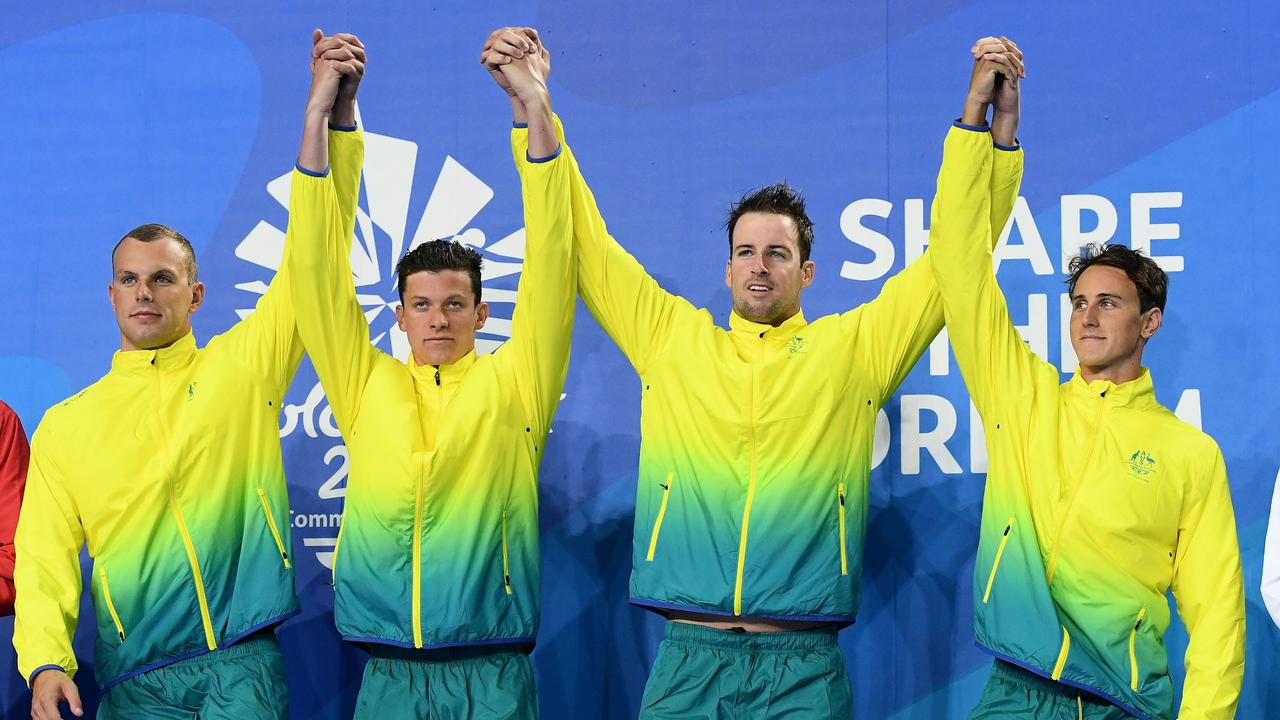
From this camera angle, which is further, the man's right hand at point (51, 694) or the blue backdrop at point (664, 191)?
the blue backdrop at point (664, 191)

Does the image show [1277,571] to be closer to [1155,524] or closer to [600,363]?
[1155,524]

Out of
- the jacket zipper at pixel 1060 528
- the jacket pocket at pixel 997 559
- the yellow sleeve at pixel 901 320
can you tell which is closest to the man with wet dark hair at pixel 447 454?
the yellow sleeve at pixel 901 320

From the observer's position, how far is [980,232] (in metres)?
2.93

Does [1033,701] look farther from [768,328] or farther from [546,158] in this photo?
[546,158]

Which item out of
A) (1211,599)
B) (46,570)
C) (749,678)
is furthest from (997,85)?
(46,570)

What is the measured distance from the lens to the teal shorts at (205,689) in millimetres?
3008

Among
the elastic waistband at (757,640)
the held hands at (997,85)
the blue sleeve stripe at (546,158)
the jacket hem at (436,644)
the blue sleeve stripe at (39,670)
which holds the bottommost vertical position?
the blue sleeve stripe at (39,670)

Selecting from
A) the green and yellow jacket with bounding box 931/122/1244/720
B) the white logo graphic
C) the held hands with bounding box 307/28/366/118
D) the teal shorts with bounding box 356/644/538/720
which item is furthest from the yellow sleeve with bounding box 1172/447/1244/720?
the held hands with bounding box 307/28/366/118

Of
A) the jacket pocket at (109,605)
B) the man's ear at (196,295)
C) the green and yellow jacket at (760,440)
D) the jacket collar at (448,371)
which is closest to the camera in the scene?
the green and yellow jacket at (760,440)

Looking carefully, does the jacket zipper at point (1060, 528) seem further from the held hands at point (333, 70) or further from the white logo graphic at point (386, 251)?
the held hands at point (333, 70)

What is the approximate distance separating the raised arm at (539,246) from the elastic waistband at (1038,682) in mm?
1246

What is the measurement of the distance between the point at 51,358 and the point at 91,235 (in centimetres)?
40

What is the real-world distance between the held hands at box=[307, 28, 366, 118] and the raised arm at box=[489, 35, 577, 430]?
0.35 m

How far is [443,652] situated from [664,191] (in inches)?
60.4
